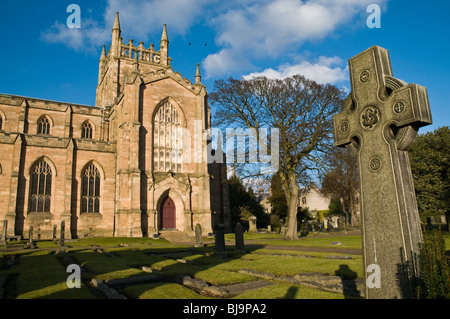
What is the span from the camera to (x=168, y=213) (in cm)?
3256

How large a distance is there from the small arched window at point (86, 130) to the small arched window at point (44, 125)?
375 cm

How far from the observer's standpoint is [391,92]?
541 centimetres

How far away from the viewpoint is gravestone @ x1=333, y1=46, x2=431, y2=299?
4891mm

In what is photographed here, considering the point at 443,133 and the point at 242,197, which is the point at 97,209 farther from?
the point at 443,133

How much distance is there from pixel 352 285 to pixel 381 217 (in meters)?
3.57

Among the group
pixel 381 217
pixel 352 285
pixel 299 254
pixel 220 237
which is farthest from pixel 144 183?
pixel 381 217

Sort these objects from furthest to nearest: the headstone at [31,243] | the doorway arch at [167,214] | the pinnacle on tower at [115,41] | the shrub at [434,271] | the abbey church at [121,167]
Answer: the pinnacle on tower at [115,41] < the doorway arch at [167,214] < the abbey church at [121,167] < the headstone at [31,243] < the shrub at [434,271]

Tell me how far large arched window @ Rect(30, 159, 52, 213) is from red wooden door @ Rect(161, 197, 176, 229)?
10597 millimetres

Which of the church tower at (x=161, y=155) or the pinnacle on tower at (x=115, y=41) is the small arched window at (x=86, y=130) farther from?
the pinnacle on tower at (x=115, y=41)

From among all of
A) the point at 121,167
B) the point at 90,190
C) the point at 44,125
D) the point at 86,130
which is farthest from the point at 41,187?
the point at 86,130

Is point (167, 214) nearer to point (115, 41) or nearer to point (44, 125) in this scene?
point (44, 125)

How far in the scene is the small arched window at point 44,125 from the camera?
3688 centimetres

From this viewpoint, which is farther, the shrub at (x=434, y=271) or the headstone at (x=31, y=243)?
the headstone at (x=31, y=243)

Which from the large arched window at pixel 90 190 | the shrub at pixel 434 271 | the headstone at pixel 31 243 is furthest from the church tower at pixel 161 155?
the shrub at pixel 434 271
